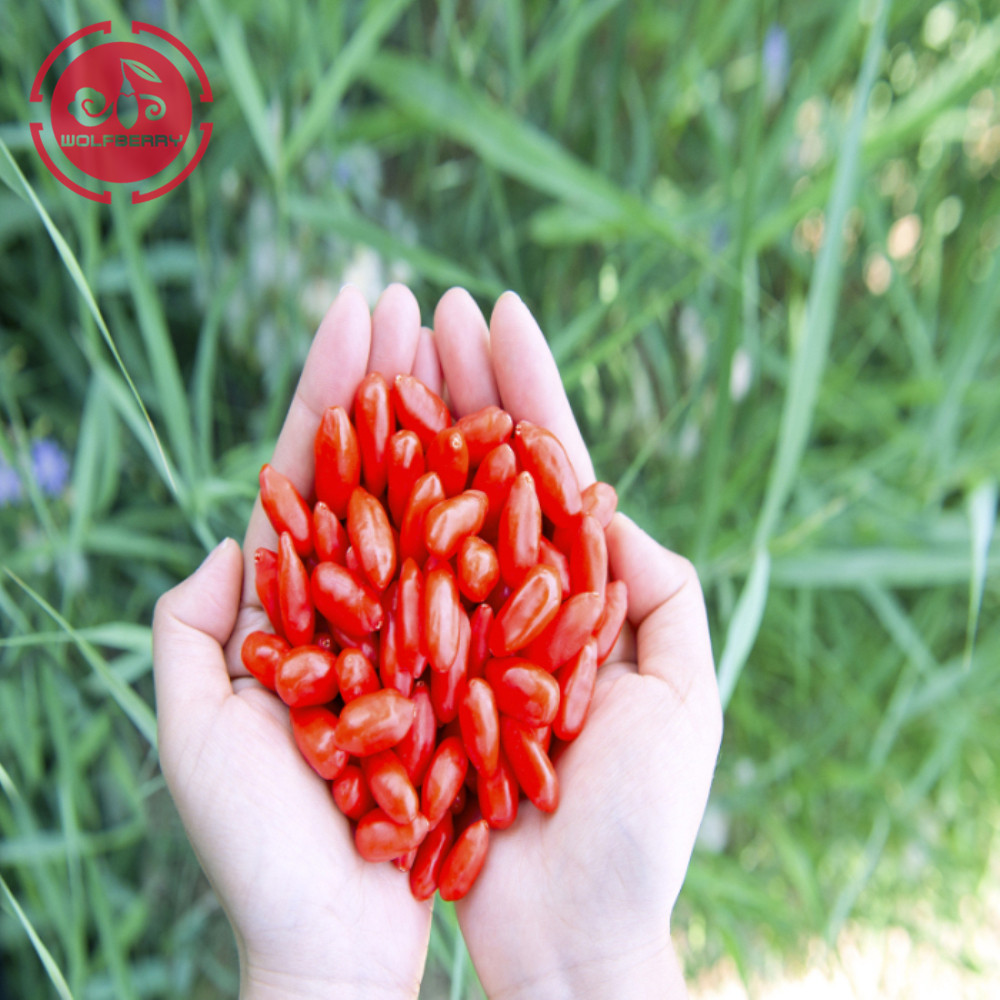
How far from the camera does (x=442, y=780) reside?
0.56 metres

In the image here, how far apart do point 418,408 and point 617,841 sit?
1.16ft

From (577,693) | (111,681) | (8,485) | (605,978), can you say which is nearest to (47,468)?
(8,485)

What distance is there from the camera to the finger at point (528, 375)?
24.6 inches

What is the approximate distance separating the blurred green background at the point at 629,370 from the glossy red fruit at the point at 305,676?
0.10 m

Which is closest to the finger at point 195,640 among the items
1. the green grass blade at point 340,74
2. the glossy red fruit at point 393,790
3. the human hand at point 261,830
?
the human hand at point 261,830

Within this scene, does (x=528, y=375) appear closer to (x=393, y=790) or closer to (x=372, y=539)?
(x=372, y=539)

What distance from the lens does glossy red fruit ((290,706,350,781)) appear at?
0.53 metres

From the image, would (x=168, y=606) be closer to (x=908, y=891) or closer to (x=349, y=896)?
(x=349, y=896)

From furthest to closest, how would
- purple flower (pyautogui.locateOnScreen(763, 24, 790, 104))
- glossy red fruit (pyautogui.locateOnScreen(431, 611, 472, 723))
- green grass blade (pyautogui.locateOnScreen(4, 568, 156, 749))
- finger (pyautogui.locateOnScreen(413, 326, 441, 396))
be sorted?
purple flower (pyautogui.locateOnScreen(763, 24, 790, 104)) < finger (pyautogui.locateOnScreen(413, 326, 441, 396)) < glossy red fruit (pyautogui.locateOnScreen(431, 611, 472, 723)) < green grass blade (pyautogui.locateOnScreen(4, 568, 156, 749))

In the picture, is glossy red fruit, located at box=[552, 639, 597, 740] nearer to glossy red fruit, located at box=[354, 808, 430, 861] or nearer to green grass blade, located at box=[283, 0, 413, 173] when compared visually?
glossy red fruit, located at box=[354, 808, 430, 861]

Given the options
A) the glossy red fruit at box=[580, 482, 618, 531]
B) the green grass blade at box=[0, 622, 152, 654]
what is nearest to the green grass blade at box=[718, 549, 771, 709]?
the glossy red fruit at box=[580, 482, 618, 531]

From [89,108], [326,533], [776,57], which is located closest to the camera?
[326,533]

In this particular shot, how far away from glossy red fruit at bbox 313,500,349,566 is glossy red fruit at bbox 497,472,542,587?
13 centimetres

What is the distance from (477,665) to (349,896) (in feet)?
0.59
